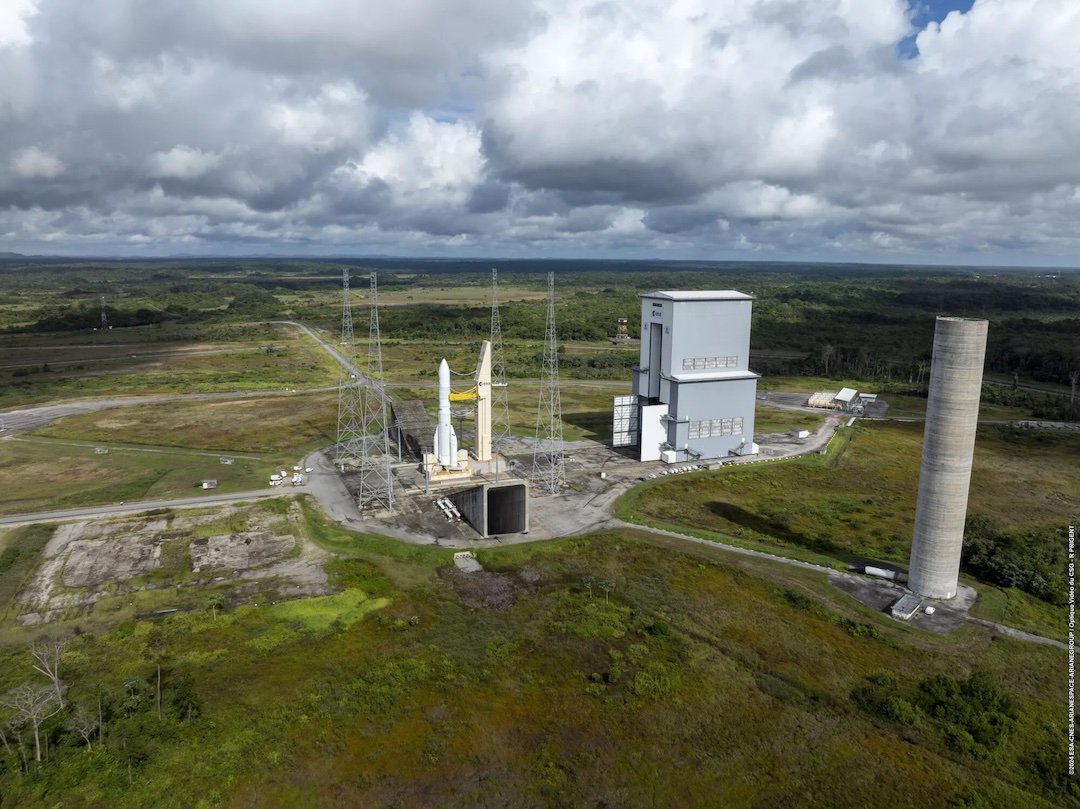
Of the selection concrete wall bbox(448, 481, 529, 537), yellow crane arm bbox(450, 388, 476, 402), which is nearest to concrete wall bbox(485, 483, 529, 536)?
concrete wall bbox(448, 481, 529, 537)

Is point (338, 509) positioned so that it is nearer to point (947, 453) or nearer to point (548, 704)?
point (548, 704)

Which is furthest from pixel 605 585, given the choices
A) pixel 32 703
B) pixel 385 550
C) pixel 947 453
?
pixel 32 703

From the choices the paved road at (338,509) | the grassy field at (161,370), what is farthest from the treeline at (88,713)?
the grassy field at (161,370)

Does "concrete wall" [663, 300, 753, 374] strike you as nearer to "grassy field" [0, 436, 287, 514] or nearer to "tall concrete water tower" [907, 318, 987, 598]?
"tall concrete water tower" [907, 318, 987, 598]

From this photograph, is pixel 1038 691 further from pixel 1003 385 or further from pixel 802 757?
pixel 1003 385

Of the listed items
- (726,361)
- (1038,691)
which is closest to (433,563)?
(1038,691)

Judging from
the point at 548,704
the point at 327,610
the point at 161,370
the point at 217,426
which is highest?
the point at 161,370

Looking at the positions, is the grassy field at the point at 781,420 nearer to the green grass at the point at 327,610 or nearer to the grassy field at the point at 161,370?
the green grass at the point at 327,610
